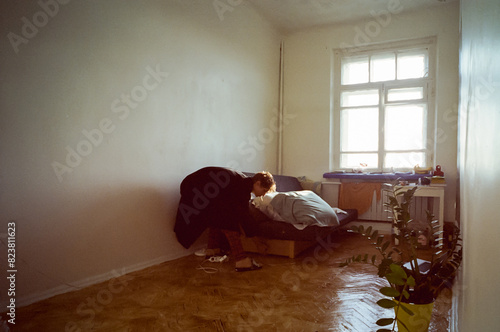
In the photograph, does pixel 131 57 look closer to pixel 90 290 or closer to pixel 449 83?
pixel 90 290

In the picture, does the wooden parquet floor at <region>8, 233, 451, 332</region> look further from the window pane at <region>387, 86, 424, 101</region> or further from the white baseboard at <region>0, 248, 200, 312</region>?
the window pane at <region>387, 86, 424, 101</region>

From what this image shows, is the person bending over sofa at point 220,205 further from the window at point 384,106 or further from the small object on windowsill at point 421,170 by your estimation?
the window at point 384,106

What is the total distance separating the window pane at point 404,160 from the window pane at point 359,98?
879 millimetres

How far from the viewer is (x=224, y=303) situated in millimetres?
2209

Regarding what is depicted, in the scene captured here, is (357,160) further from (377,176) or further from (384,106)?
(384,106)

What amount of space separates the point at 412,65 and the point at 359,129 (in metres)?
1.19

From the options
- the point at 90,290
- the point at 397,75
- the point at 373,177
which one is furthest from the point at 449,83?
the point at 90,290

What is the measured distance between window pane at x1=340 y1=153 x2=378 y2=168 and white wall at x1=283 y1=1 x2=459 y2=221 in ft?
0.97

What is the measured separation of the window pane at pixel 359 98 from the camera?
532 cm

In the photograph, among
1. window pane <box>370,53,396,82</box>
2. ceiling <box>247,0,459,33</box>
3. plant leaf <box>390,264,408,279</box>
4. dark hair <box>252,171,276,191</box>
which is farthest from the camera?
window pane <box>370,53,396,82</box>

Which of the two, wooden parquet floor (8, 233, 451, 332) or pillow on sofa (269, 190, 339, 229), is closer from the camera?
wooden parquet floor (8, 233, 451, 332)

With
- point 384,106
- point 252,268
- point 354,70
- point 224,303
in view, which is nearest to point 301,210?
point 252,268

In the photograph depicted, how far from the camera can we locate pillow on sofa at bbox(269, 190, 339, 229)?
330 centimetres

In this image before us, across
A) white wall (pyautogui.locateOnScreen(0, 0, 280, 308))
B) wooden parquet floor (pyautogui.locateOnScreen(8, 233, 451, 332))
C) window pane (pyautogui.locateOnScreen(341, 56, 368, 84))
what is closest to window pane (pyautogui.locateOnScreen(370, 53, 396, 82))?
window pane (pyautogui.locateOnScreen(341, 56, 368, 84))
